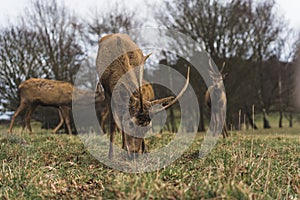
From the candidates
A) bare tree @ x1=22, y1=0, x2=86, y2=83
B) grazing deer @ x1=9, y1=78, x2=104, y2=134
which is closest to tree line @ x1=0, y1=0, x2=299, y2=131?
bare tree @ x1=22, y1=0, x2=86, y2=83

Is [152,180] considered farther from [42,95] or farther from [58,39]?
[58,39]

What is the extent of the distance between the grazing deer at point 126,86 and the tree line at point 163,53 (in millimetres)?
15701

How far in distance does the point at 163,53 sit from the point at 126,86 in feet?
60.9

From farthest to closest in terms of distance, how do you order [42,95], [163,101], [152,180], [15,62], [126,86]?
[15,62] < [42,95] < [126,86] < [163,101] < [152,180]

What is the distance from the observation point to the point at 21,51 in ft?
69.3

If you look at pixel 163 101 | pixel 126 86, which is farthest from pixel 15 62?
pixel 163 101

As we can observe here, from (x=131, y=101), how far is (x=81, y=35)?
2077 cm

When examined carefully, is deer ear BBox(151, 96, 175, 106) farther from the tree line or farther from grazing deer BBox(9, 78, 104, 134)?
the tree line

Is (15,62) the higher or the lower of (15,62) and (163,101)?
the higher

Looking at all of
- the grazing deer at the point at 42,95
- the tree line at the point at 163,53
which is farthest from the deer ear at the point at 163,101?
the tree line at the point at 163,53

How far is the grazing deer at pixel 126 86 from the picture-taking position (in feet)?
16.6

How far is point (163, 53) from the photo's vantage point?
23781mm

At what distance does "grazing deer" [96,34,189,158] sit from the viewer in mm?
5066

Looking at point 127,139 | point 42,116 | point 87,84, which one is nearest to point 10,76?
point 42,116
